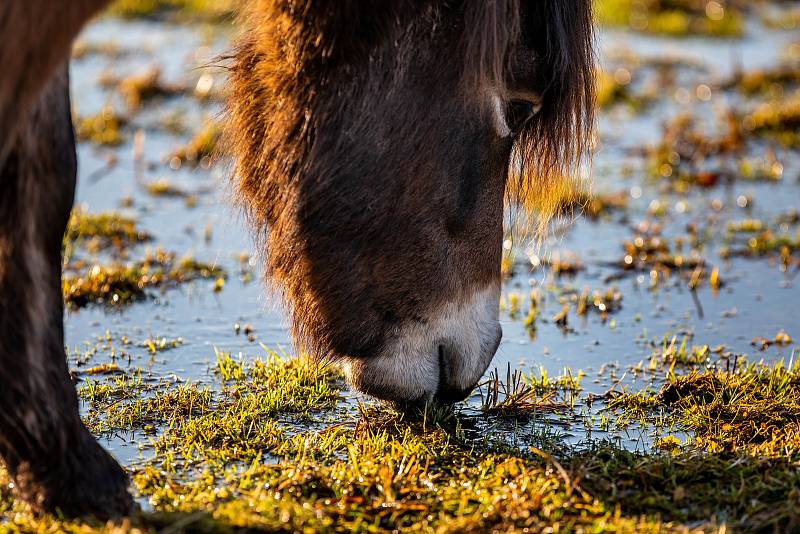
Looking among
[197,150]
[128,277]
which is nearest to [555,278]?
[128,277]

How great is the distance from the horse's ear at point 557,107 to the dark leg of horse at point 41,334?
1474 mm

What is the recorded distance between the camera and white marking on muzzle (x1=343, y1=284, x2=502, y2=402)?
356cm

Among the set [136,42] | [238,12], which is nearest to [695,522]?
[238,12]

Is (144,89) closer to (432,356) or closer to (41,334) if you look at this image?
(432,356)

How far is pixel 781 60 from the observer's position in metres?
10.1

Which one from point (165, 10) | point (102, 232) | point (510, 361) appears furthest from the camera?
point (165, 10)

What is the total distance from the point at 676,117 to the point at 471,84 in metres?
5.29

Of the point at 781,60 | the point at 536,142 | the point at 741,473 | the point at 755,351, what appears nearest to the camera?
the point at 741,473

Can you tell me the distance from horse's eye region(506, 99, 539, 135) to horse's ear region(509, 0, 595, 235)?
0.05 meters

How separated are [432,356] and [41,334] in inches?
46.7

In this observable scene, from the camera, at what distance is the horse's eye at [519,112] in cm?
371

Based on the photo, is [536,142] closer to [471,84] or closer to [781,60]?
[471,84]

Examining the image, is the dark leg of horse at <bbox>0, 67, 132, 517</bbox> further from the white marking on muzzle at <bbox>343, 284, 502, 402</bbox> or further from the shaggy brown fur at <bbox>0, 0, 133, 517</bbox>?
the white marking on muzzle at <bbox>343, 284, 502, 402</bbox>

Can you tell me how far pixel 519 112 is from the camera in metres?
3.73
